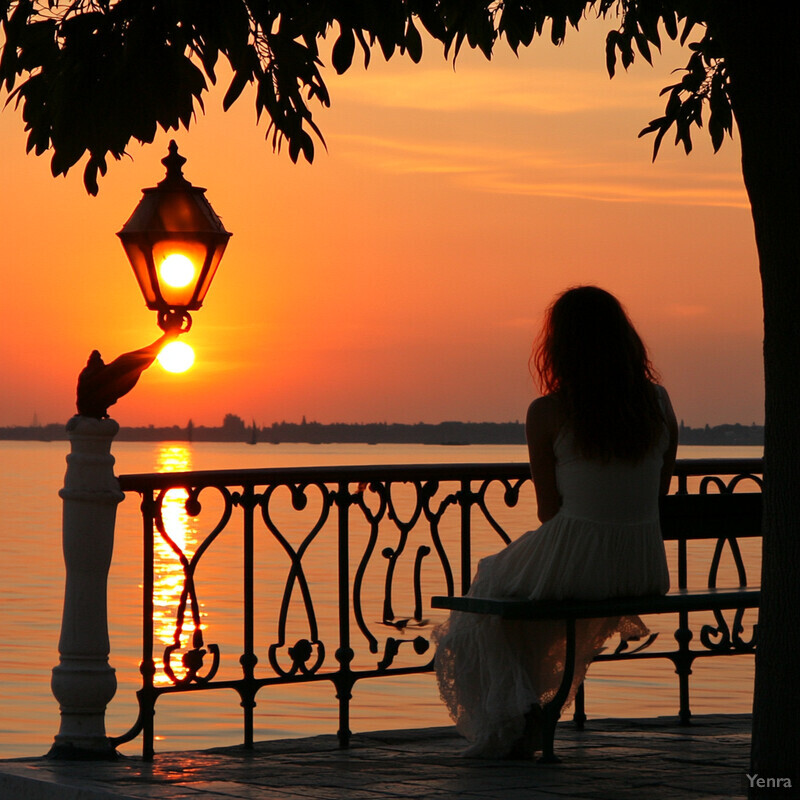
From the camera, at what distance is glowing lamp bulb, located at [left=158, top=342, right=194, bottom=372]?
6.41 metres

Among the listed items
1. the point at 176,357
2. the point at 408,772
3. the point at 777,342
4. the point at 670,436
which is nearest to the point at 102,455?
the point at 176,357

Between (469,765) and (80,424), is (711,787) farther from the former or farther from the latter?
(80,424)

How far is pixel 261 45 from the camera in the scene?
5.36m

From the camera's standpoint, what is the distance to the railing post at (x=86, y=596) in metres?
6.39

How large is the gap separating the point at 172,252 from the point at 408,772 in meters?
2.23

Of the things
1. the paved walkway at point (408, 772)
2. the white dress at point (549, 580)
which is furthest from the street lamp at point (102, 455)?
the white dress at point (549, 580)

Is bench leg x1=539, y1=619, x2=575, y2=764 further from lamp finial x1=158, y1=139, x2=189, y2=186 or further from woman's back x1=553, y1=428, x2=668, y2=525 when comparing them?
lamp finial x1=158, y1=139, x2=189, y2=186

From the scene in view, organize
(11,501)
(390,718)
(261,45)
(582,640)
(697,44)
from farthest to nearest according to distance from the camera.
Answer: (11,501), (390,718), (697,44), (582,640), (261,45)

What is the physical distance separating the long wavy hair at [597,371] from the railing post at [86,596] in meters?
1.86

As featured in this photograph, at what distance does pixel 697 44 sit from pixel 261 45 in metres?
2.85

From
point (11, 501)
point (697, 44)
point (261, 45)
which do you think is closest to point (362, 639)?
point (697, 44)

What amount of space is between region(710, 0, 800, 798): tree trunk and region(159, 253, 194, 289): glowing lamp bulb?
2.45 metres

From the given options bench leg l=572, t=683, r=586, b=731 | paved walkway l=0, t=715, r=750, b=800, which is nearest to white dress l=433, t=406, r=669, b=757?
paved walkway l=0, t=715, r=750, b=800

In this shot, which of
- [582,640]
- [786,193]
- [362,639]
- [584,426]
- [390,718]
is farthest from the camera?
[362,639]
